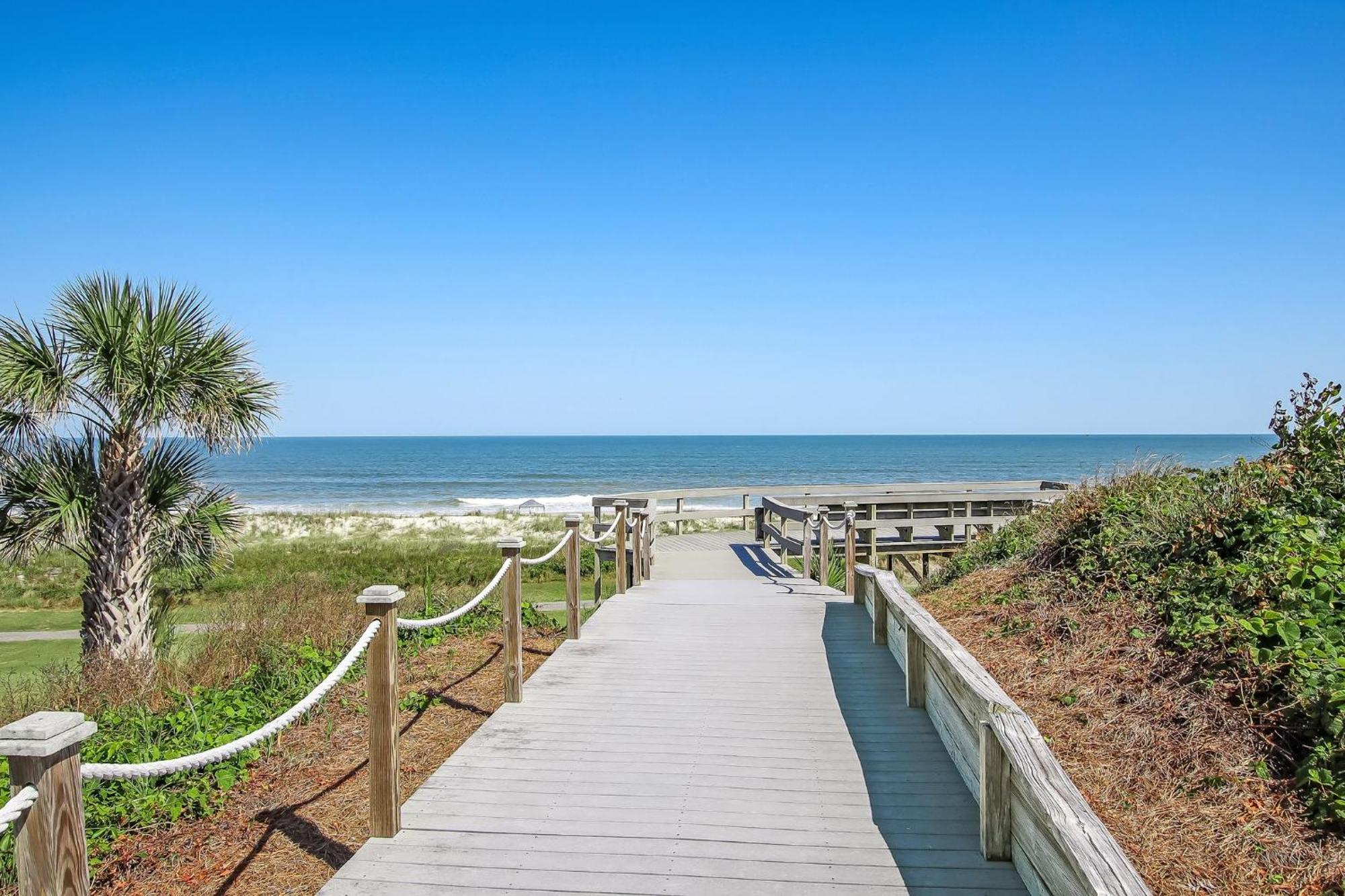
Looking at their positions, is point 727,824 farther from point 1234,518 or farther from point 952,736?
point 1234,518

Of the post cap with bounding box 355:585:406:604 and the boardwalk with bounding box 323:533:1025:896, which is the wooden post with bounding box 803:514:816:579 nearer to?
the boardwalk with bounding box 323:533:1025:896

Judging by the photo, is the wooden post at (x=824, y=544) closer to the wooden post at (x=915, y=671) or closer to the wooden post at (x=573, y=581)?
the wooden post at (x=573, y=581)

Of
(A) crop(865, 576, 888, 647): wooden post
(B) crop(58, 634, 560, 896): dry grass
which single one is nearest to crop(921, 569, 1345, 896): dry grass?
(A) crop(865, 576, 888, 647): wooden post

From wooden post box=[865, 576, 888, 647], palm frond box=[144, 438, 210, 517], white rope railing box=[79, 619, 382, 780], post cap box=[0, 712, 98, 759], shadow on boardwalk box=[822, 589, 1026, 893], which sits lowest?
shadow on boardwalk box=[822, 589, 1026, 893]

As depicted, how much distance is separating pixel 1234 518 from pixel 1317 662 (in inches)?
83.7

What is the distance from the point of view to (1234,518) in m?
6.27

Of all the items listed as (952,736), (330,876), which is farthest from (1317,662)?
(330,876)

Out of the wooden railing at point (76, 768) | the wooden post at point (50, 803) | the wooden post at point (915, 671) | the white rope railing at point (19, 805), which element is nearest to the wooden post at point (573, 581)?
the wooden railing at point (76, 768)

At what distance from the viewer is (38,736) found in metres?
2.29

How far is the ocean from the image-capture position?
54.8m

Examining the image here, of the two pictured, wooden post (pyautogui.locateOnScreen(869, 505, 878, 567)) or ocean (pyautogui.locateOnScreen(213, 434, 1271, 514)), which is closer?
wooden post (pyautogui.locateOnScreen(869, 505, 878, 567))

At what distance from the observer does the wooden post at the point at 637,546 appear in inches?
486

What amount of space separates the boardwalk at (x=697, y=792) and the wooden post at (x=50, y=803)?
1437 millimetres

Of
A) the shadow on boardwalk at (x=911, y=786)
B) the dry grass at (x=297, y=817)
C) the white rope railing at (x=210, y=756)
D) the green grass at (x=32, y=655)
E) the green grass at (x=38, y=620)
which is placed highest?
the white rope railing at (x=210, y=756)
